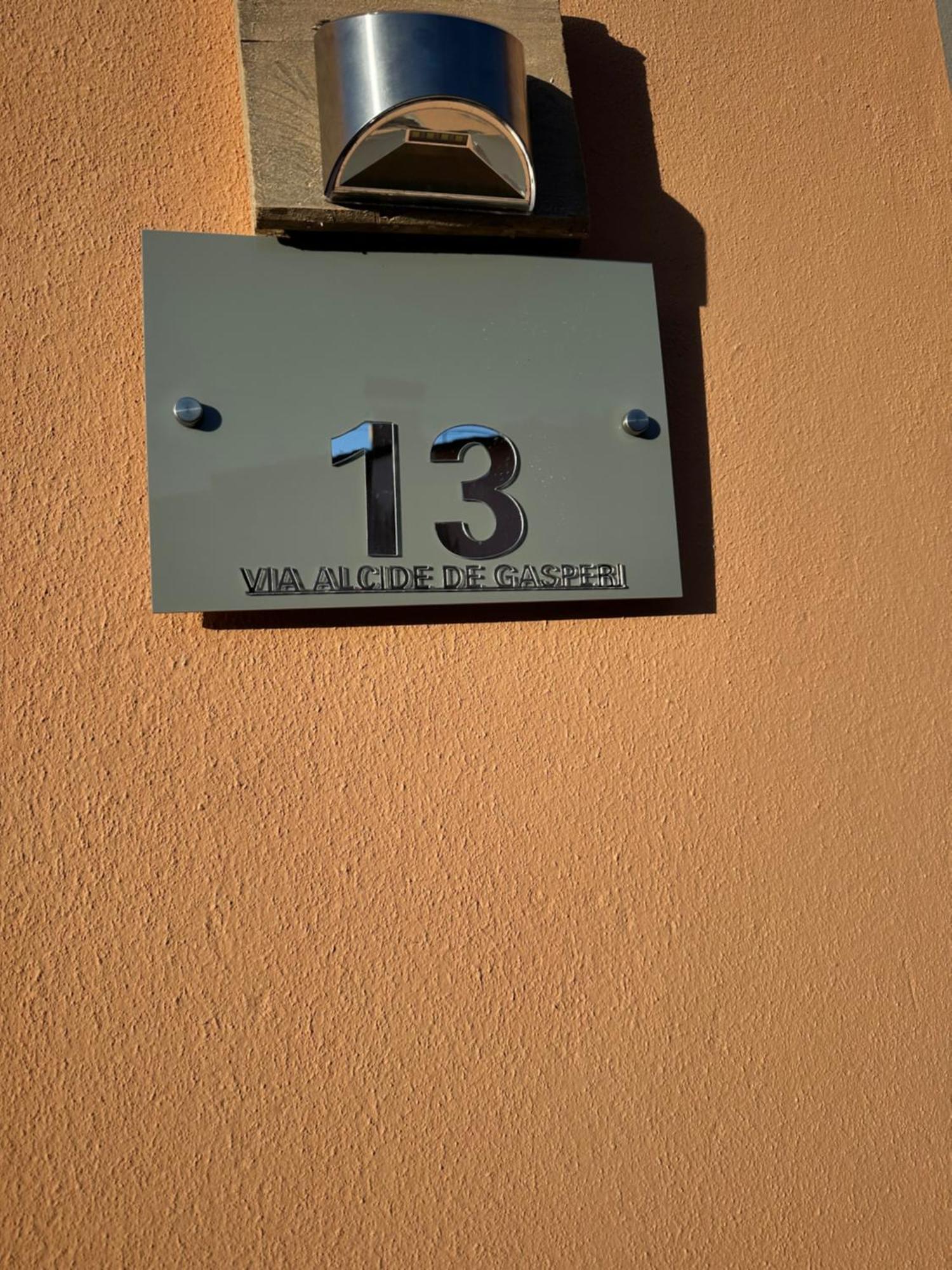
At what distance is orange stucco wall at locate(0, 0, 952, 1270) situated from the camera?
53.5 inches

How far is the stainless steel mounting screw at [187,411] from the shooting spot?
4.64 ft

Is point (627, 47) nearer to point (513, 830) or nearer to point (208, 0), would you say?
point (208, 0)

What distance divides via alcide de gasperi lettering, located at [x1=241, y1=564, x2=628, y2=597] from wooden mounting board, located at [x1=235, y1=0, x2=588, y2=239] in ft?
1.53

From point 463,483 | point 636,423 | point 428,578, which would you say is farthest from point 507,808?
point 636,423

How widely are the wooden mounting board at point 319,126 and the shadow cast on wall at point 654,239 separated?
0.09m

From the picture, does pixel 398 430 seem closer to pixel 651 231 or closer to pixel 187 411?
pixel 187 411

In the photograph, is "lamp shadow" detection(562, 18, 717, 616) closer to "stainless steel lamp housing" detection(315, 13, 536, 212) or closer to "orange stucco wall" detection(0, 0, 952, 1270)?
"orange stucco wall" detection(0, 0, 952, 1270)

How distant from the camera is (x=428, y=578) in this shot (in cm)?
148

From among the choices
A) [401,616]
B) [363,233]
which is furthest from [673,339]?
[401,616]

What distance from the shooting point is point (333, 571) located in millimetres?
1444

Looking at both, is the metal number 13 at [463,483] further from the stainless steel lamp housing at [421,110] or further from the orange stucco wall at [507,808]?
the stainless steel lamp housing at [421,110]

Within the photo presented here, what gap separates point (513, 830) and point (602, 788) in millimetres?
143

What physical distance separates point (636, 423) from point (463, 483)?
0.27m

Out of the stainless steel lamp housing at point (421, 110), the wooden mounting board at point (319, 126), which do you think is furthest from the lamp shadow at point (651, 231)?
the stainless steel lamp housing at point (421, 110)
